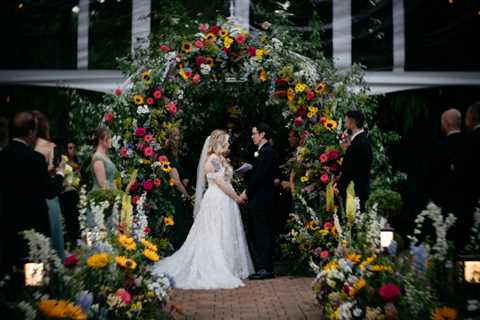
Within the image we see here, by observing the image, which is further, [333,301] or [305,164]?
[305,164]

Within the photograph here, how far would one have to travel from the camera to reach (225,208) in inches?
406

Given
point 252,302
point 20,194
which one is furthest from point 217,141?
point 20,194

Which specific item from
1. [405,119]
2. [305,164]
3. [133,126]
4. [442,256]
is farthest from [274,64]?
[442,256]

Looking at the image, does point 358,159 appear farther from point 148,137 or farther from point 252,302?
point 148,137

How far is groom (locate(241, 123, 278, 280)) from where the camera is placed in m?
10.1

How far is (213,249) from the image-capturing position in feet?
Answer: 32.5

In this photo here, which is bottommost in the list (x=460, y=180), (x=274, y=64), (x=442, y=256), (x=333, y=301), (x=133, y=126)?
(x=333, y=301)

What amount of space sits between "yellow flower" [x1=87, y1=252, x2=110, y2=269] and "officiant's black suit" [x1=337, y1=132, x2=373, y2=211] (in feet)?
12.6

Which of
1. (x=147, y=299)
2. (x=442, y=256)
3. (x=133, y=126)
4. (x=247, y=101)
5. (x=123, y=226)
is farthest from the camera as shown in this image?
(x=247, y=101)

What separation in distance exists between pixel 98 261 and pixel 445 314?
234 cm

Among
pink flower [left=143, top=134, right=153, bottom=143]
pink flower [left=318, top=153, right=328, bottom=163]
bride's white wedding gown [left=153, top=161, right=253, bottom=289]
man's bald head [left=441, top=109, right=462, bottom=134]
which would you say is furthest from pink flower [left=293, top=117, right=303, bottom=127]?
man's bald head [left=441, top=109, right=462, bottom=134]

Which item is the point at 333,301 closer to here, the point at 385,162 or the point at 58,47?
the point at 385,162

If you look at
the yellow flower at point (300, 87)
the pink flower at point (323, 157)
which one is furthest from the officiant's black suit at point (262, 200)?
the yellow flower at point (300, 87)

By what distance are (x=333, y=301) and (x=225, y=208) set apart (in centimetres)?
409
